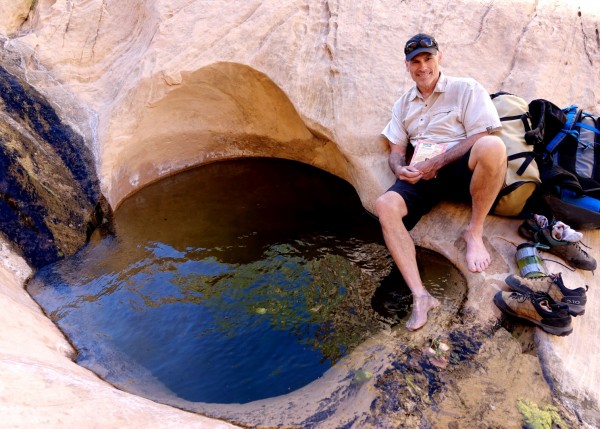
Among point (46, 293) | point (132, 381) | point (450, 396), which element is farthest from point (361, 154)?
point (46, 293)

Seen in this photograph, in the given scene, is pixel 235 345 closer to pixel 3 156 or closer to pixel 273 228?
pixel 273 228

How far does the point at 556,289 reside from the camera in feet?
9.40

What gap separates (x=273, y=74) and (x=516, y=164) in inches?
83.3

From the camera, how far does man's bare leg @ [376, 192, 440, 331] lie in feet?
10.2

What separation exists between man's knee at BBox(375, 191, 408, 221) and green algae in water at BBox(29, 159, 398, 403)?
54cm

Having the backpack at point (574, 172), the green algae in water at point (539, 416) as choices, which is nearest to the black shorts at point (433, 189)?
the backpack at point (574, 172)

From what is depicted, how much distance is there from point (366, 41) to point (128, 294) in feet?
8.87

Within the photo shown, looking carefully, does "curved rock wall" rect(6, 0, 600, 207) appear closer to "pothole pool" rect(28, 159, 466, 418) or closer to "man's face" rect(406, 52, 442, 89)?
"pothole pool" rect(28, 159, 466, 418)

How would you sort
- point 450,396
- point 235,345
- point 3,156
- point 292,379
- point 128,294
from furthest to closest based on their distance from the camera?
point 3,156, point 128,294, point 235,345, point 292,379, point 450,396

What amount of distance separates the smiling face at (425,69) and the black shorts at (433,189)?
1.72 ft

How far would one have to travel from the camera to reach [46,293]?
12.2ft

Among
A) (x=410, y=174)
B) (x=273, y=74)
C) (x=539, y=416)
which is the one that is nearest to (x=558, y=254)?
(x=410, y=174)

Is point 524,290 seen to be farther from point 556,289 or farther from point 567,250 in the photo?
point 567,250

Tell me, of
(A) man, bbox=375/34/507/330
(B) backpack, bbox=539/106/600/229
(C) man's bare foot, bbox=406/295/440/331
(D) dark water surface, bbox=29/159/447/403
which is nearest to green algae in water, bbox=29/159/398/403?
(D) dark water surface, bbox=29/159/447/403
